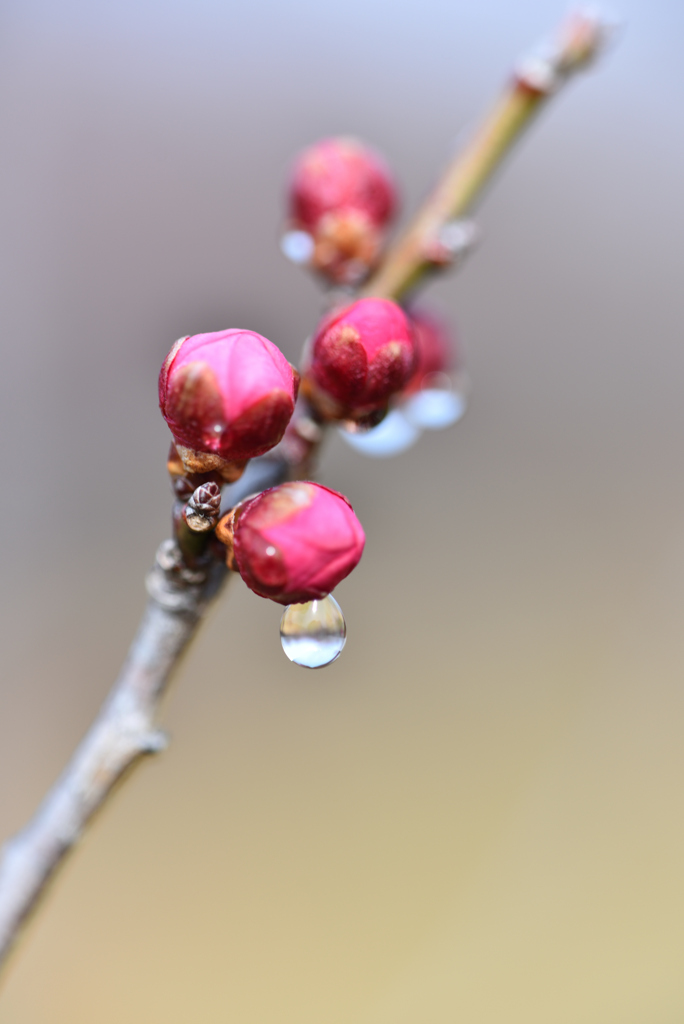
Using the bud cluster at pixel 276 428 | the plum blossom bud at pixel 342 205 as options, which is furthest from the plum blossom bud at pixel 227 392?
the plum blossom bud at pixel 342 205

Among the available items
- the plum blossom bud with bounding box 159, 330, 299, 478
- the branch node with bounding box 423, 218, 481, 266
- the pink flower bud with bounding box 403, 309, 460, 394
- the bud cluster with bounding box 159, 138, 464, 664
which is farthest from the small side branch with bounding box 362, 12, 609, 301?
the plum blossom bud with bounding box 159, 330, 299, 478

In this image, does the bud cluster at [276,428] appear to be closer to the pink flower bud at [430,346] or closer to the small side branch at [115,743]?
the small side branch at [115,743]

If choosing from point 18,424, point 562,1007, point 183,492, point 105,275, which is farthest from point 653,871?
point 105,275

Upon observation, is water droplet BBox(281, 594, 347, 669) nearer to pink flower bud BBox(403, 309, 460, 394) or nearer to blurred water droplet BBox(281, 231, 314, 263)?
pink flower bud BBox(403, 309, 460, 394)

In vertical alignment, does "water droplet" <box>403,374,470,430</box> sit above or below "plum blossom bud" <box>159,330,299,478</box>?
above

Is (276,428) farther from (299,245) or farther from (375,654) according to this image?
(375,654)
